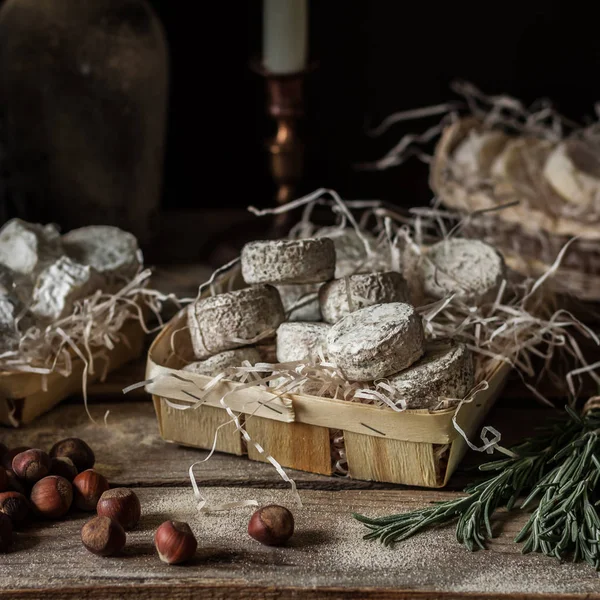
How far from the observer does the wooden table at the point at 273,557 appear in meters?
1.23

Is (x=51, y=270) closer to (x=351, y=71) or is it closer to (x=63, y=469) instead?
(x=63, y=469)

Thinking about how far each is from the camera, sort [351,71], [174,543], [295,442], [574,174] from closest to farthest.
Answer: [174,543] → [295,442] → [574,174] → [351,71]

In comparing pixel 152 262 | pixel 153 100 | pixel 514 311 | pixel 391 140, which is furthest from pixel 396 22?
pixel 514 311

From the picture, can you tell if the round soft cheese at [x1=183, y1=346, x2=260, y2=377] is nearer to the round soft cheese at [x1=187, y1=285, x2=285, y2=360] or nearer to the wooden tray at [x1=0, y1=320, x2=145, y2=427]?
the round soft cheese at [x1=187, y1=285, x2=285, y2=360]

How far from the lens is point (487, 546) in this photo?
51.8 inches

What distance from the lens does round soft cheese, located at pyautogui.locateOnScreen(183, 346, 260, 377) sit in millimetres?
1533

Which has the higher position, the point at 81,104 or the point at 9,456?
the point at 81,104

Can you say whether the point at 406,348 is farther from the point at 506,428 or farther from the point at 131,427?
the point at 131,427

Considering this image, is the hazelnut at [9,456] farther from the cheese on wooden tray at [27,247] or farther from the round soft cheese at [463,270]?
the round soft cheese at [463,270]

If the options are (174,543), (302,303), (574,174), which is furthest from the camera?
(574,174)

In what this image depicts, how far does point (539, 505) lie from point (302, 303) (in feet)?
1.88

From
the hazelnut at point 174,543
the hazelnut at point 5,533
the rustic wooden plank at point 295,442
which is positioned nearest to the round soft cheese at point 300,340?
the rustic wooden plank at point 295,442

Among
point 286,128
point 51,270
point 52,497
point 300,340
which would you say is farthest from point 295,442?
point 286,128

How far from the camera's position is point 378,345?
138 centimetres
